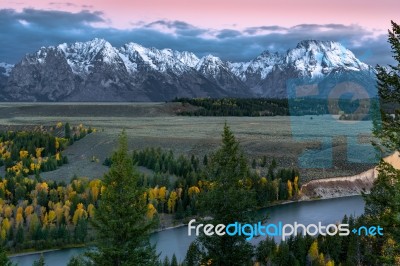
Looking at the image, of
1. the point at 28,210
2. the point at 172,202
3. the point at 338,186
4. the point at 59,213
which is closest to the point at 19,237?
the point at 59,213

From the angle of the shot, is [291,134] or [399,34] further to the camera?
[291,134]

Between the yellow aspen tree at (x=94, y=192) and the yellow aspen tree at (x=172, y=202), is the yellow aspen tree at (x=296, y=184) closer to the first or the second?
the yellow aspen tree at (x=172, y=202)

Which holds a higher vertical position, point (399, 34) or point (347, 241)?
point (399, 34)

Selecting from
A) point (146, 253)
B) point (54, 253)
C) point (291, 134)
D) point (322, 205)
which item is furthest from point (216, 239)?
point (291, 134)

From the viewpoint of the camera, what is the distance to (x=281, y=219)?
83.6 meters

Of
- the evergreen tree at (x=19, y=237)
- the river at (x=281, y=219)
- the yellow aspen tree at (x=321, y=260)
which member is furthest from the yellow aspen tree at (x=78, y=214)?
the yellow aspen tree at (x=321, y=260)

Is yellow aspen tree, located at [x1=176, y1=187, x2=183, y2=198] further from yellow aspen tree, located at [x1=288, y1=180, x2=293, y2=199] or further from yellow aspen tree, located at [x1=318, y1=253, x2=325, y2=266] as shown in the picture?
yellow aspen tree, located at [x1=318, y1=253, x2=325, y2=266]

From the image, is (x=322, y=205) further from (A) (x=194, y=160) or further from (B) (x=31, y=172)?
(B) (x=31, y=172)

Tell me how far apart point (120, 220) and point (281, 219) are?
203 ft

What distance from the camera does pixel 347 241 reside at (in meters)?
58.6

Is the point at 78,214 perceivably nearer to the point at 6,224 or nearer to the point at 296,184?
the point at 6,224

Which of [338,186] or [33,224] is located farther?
[338,186]

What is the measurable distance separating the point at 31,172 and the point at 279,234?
6414 cm

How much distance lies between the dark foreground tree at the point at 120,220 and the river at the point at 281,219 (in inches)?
1215
